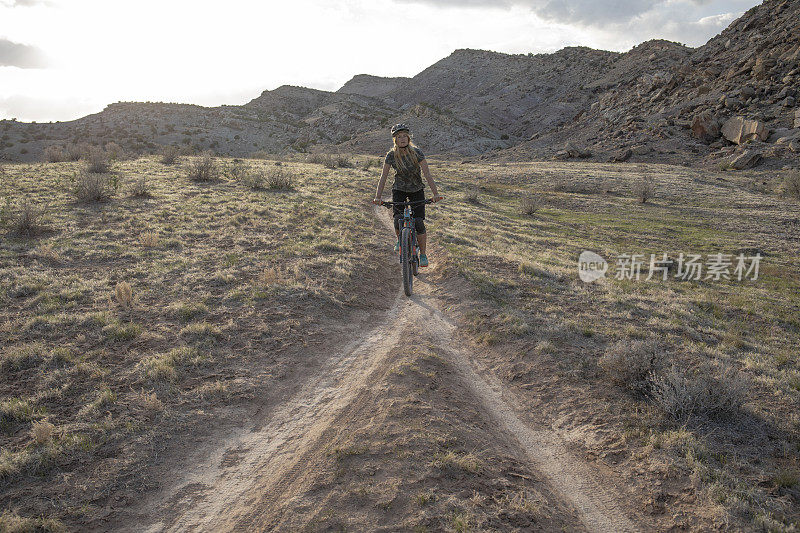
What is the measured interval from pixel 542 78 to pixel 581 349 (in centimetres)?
10089

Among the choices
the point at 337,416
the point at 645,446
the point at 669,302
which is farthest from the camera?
the point at 669,302

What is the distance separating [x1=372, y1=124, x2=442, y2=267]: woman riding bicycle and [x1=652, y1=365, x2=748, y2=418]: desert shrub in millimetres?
5041

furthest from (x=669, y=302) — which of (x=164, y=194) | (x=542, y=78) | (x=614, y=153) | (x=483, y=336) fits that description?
(x=542, y=78)

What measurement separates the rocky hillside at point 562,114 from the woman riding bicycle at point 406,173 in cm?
3983

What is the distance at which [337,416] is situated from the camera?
514 centimetres

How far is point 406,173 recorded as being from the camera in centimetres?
870

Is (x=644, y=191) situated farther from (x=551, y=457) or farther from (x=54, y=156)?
(x=54, y=156)

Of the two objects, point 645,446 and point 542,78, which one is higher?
point 542,78

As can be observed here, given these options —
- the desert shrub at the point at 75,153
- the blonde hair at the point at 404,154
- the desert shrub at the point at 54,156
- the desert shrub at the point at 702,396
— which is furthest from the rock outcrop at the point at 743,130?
the desert shrub at the point at 54,156

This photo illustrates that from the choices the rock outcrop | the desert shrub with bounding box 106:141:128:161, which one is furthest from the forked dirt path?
the rock outcrop

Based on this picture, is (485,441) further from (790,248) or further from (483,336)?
(790,248)

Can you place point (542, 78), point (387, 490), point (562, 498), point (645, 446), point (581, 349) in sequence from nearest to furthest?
point (387, 490) → point (562, 498) → point (645, 446) → point (581, 349) → point (542, 78)

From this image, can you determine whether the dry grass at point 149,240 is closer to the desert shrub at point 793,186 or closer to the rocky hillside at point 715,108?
the desert shrub at point 793,186

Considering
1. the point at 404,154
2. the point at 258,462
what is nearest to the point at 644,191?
the point at 404,154
